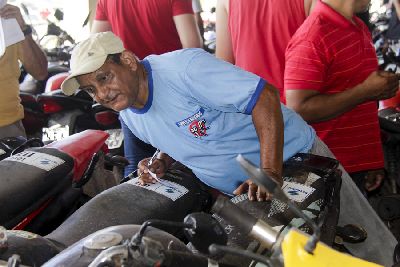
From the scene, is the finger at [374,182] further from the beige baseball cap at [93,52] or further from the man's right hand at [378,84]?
the beige baseball cap at [93,52]

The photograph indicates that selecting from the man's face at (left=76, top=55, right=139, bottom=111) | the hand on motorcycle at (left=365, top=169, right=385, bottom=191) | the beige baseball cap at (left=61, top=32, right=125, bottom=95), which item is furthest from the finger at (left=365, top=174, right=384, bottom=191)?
the beige baseball cap at (left=61, top=32, right=125, bottom=95)

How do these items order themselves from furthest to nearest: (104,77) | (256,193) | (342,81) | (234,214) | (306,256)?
(342,81) → (104,77) → (256,193) → (234,214) → (306,256)

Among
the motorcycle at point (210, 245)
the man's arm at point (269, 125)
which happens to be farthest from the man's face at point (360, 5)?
the motorcycle at point (210, 245)

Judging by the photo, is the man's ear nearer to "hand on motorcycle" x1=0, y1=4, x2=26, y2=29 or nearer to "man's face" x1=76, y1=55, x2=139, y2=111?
"man's face" x1=76, y1=55, x2=139, y2=111

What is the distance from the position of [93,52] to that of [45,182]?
22.9 inches

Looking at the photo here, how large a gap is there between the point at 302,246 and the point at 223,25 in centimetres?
248

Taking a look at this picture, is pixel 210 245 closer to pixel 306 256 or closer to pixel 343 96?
pixel 306 256

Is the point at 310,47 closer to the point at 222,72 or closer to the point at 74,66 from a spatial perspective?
the point at 222,72

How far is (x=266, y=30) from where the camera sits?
2904mm

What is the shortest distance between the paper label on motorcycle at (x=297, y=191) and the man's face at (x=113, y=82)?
0.75 meters

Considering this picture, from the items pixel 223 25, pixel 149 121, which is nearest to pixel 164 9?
pixel 223 25

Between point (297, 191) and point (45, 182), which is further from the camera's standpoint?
point (45, 182)

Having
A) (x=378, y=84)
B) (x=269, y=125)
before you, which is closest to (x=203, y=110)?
(x=269, y=125)

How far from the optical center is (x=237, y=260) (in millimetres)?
1394
